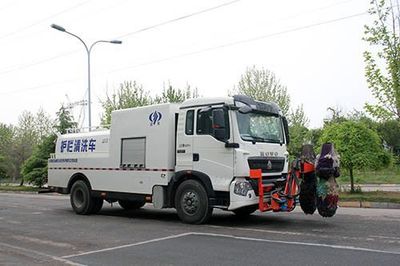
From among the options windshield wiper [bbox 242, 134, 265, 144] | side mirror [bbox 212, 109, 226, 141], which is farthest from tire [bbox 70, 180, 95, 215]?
windshield wiper [bbox 242, 134, 265, 144]

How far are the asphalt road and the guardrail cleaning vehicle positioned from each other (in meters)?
0.66

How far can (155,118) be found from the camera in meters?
12.1

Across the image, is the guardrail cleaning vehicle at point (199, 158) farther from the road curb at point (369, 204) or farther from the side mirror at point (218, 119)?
the road curb at point (369, 204)

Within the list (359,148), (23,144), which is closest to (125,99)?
(23,144)

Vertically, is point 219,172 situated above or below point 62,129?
below

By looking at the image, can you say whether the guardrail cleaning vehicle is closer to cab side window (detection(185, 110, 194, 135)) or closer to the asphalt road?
cab side window (detection(185, 110, 194, 135))

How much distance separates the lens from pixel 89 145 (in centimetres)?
1419

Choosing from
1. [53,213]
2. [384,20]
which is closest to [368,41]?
[384,20]

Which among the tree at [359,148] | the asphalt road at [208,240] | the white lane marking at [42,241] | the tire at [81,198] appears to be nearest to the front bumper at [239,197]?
the asphalt road at [208,240]

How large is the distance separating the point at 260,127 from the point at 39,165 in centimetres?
2330

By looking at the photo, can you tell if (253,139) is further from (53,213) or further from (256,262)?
(53,213)

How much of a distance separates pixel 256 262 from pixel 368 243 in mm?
2429

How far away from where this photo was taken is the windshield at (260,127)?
10.7 meters

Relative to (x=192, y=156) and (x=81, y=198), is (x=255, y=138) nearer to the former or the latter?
(x=192, y=156)
